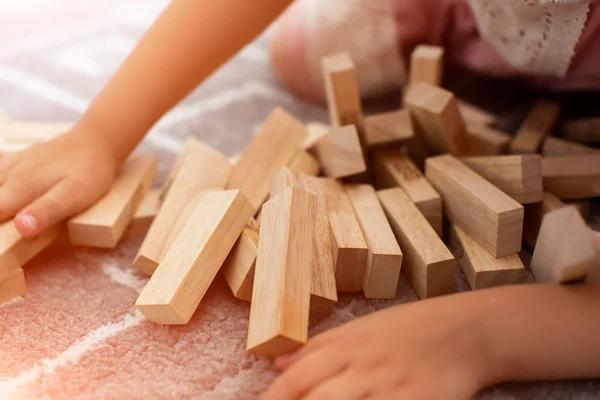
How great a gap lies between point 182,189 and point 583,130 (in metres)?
0.61

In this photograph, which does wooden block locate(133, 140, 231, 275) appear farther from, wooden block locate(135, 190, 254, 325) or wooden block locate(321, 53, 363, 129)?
wooden block locate(321, 53, 363, 129)

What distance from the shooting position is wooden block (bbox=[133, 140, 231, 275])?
0.73 metres

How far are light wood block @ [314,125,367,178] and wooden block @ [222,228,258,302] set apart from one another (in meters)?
0.15

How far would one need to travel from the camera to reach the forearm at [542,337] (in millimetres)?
575

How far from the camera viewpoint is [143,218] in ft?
2.66

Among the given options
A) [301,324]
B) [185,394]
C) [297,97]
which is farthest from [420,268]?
[297,97]

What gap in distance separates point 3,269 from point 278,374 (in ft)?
1.14

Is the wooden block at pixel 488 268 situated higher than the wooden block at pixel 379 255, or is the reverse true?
the wooden block at pixel 379 255

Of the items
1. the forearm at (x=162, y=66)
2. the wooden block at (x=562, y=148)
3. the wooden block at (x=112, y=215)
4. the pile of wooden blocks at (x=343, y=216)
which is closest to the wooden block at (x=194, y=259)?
the pile of wooden blocks at (x=343, y=216)

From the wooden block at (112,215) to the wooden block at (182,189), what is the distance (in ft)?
0.14

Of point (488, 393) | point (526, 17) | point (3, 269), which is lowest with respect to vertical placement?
point (488, 393)

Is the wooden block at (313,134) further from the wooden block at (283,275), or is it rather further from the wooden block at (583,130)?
the wooden block at (583,130)

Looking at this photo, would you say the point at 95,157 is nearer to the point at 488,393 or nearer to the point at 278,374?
the point at 278,374

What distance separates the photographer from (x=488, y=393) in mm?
584
